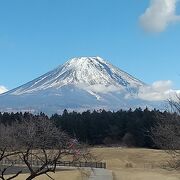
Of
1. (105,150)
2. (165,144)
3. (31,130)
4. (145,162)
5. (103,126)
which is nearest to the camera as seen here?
(165,144)

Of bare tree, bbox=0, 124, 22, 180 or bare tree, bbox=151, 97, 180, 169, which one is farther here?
bare tree, bbox=151, 97, 180, 169

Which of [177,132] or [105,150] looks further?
[105,150]

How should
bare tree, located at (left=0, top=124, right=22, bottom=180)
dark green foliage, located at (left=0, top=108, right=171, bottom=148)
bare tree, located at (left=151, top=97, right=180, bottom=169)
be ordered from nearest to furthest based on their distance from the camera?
1. bare tree, located at (left=0, top=124, right=22, bottom=180)
2. bare tree, located at (left=151, top=97, right=180, bottom=169)
3. dark green foliage, located at (left=0, top=108, right=171, bottom=148)

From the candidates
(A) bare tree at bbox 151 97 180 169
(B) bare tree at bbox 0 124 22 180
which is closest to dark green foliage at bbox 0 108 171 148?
(B) bare tree at bbox 0 124 22 180

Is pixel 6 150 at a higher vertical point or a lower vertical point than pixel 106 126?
lower

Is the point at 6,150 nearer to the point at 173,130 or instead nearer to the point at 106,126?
the point at 173,130

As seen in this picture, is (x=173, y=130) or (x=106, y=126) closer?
(x=173, y=130)

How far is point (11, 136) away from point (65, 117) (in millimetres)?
69083

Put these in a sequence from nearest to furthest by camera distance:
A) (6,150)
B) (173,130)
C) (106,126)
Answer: (173,130) < (6,150) < (106,126)

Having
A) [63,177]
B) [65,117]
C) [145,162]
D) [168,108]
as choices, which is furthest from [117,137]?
[168,108]

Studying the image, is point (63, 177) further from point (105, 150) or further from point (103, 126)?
point (103, 126)

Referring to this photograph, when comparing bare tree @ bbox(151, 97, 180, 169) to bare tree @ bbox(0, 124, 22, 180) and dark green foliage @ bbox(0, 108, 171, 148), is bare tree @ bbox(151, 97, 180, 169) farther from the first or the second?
dark green foliage @ bbox(0, 108, 171, 148)

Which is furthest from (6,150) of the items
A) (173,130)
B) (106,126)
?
(106,126)

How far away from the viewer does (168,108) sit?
83.5 feet
